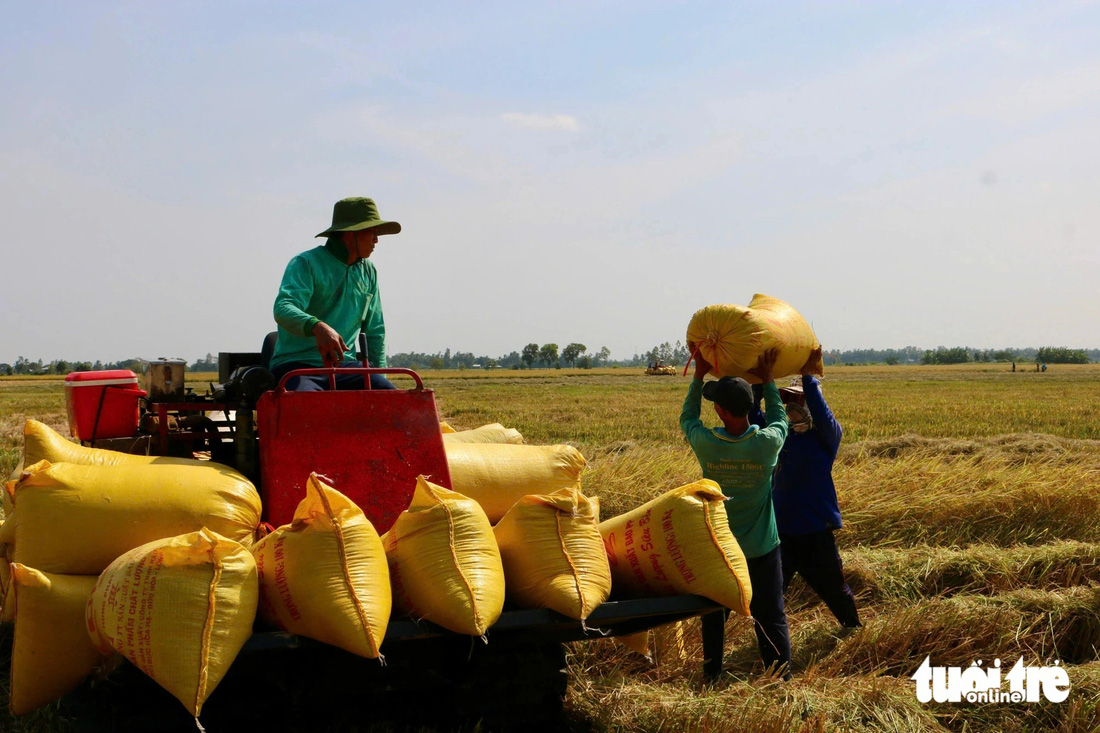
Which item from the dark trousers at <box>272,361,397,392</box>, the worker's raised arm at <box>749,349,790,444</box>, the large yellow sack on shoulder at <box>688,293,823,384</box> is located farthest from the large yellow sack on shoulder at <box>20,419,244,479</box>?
the worker's raised arm at <box>749,349,790,444</box>

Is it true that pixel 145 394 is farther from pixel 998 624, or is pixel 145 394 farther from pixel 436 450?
pixel 998 624

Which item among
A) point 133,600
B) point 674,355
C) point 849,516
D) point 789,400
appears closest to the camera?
point 133,600

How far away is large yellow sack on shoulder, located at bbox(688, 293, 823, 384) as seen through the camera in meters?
3.98

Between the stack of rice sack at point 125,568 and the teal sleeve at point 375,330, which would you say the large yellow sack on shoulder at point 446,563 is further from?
the teal sleeve at point 375,330

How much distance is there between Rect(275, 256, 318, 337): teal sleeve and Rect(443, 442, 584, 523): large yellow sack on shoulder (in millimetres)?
790

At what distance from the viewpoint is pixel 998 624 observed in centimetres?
417

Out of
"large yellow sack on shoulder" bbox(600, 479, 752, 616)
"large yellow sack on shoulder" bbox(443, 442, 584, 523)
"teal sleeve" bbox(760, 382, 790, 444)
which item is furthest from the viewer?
"teal sleeve" bbox(760, 382, 790, 444)

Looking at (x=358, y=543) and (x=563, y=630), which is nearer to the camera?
(x=358, y=543)

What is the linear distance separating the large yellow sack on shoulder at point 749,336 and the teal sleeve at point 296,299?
5.69ft

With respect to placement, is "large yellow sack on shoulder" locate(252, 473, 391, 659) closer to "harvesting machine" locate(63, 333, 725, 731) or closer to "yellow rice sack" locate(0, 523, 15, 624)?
"harvesting machine" locate(63, 333, 725, 731)

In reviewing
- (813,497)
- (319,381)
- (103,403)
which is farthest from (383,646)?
(813,497)

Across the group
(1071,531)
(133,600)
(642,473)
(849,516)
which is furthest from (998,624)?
(133,600)

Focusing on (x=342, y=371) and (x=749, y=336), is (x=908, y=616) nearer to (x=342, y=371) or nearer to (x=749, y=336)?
(x=749, y=336)

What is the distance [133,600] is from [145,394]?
1960 millimetres
